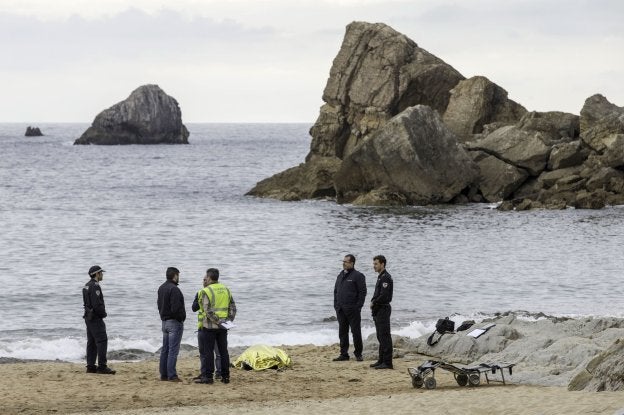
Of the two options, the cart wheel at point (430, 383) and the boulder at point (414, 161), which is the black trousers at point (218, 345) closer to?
the cart wheel at point (430, 383)

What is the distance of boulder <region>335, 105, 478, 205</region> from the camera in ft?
177

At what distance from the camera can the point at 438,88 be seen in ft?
236

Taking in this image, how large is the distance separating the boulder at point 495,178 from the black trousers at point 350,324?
125 feet

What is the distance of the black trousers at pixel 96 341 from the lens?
59.2 ft

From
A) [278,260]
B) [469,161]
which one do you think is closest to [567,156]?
[469,161]

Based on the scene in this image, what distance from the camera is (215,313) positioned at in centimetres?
1700

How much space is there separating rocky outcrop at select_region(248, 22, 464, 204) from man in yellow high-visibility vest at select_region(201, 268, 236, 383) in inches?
1924

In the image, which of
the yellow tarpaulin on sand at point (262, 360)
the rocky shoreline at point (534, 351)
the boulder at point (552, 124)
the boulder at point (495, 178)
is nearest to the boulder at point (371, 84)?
the boulder at point (552, 124)

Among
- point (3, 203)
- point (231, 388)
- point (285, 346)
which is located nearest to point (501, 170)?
point (3, 203)

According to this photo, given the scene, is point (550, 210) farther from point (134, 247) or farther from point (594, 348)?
point (594, 348)

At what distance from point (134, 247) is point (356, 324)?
26.8 metres

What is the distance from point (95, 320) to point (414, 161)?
37.0 meters

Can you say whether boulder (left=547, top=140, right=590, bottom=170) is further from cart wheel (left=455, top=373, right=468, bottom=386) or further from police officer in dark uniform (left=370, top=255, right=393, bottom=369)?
cart wheel (left=455, top=373, right=468, bottom=386)

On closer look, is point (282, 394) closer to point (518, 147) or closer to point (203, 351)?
point (203, 351)
